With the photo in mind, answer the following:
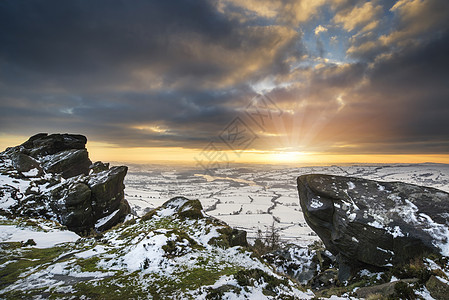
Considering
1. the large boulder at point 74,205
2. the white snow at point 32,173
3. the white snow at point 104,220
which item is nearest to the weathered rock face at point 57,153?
the white snow at point 32,173

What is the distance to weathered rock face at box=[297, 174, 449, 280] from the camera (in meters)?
13.3

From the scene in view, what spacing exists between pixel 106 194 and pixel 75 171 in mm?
15410

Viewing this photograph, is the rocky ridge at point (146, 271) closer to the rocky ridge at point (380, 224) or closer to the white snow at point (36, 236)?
the white snow at point (36, 236)

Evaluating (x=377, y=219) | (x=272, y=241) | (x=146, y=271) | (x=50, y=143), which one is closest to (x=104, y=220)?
(x=146, y=271)

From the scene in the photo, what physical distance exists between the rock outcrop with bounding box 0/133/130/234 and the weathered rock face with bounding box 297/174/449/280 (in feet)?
101

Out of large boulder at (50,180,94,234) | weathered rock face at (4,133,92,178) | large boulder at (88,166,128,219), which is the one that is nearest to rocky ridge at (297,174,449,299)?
large boulder at (88,166,128,219)

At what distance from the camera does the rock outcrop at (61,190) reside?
25656 millimetres

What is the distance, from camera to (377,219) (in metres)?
14.8

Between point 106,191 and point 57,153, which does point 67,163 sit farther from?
point 106,191

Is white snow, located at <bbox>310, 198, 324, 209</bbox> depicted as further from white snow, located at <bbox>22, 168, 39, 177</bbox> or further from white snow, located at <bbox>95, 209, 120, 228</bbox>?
white snow, located at <bbox>22, 168, 39, 177</bbox>

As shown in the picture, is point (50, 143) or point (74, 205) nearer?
point (74, 205)

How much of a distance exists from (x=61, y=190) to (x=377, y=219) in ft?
129

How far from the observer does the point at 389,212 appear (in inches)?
589

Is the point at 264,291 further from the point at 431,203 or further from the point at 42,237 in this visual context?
the point at 42,237
